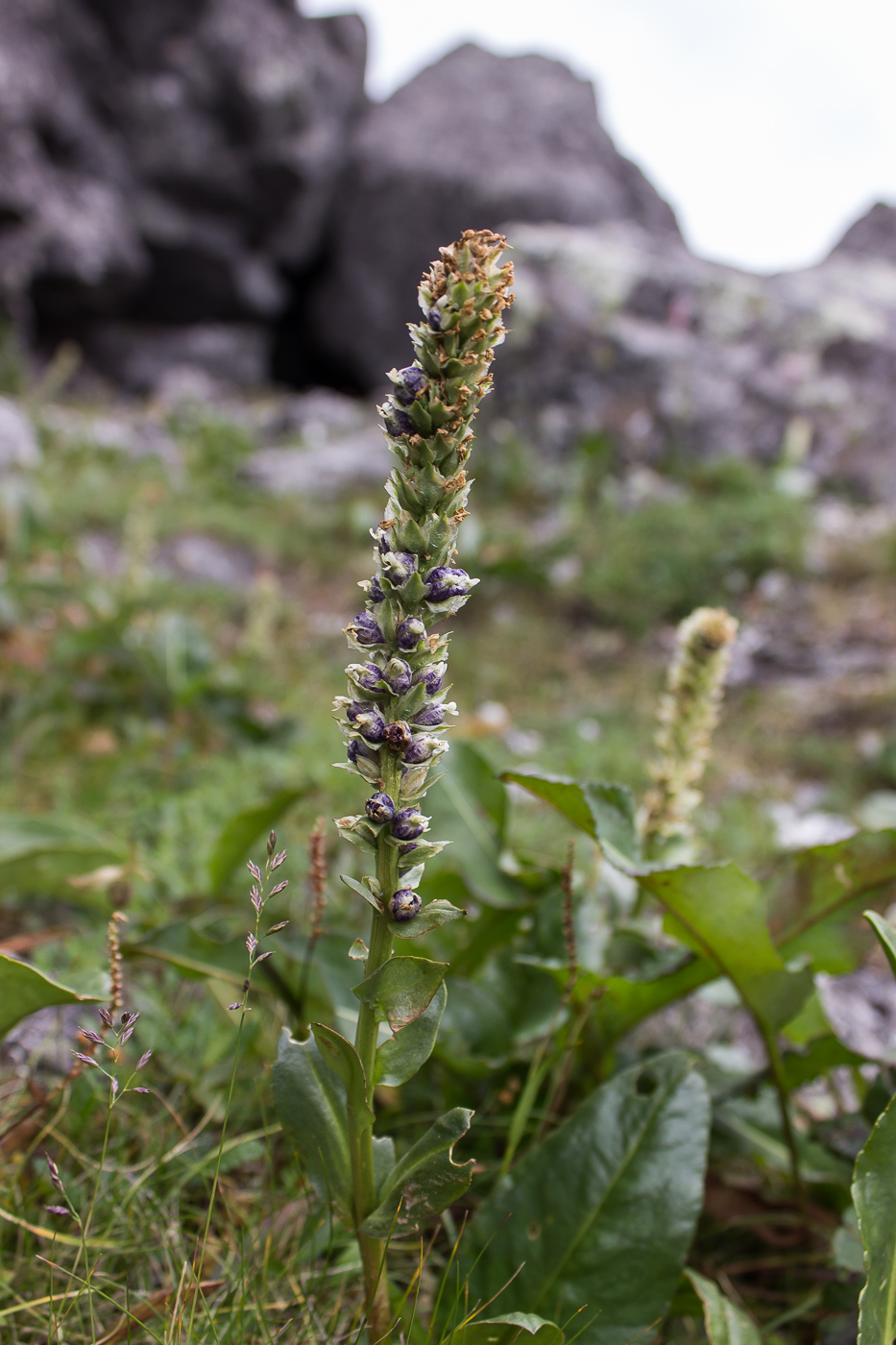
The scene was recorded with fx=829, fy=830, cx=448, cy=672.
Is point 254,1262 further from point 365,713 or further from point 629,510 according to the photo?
point 629,510

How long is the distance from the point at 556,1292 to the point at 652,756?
3.00m

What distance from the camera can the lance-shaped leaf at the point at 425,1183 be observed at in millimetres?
909

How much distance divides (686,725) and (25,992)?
4.13 feet

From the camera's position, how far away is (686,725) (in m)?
1.71

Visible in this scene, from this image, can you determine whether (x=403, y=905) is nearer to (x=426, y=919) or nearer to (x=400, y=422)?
(x=426, y=919)

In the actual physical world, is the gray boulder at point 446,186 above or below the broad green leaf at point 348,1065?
above

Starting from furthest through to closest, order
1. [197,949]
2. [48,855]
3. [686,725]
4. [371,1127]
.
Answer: [48,855]
[686,725]
[197,949]
[371,1127]

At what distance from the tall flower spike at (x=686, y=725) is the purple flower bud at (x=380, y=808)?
0.94 metres

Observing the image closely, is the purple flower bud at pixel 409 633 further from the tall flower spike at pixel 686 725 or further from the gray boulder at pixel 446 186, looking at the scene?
the gray boulder at pixel 446 186

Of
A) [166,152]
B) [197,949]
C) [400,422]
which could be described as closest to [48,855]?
[197,949]

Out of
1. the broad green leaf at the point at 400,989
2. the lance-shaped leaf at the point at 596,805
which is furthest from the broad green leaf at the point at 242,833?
the broad green leaf at the point at 400,989

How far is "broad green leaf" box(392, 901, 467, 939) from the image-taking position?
2.86 feet

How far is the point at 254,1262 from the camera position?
3.90ft

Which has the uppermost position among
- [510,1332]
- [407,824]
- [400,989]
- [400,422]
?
[400,422]
